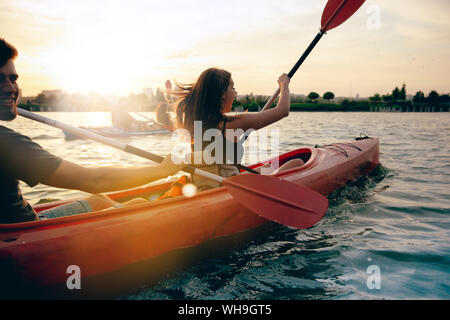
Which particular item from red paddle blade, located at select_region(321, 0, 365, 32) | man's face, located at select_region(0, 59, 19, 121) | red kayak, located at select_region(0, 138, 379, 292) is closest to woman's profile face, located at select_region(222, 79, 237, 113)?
red kayak, located at select_region(0, 138, 379, 292)

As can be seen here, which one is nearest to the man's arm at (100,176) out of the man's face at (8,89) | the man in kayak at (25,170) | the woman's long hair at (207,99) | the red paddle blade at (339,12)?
the man in kayak at (25,170)

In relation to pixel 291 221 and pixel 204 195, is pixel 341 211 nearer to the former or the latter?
pixel 291 221

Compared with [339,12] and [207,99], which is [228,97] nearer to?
[207,99]

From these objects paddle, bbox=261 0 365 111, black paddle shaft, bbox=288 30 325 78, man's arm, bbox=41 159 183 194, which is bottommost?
man's arm, bbox=41 159 183 194

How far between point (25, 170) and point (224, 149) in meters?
1.72

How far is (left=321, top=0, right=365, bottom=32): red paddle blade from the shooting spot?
433 centimetres

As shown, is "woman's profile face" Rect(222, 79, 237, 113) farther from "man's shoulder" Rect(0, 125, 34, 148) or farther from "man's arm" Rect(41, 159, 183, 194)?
"man's shoulder" Rect(0, 125, 34, 148)

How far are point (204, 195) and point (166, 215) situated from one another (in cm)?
48

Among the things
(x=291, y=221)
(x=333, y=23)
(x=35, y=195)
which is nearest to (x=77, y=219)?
(x=291, y=221)

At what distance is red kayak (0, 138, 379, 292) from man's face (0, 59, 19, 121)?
0.72 meters

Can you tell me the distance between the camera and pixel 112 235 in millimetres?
2307

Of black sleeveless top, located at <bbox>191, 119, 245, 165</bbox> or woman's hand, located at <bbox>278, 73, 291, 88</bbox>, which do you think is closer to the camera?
black sleeveless top, located at <bbox>191, 119, 245, 165</bbox>

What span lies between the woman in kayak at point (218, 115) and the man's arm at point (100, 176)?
0.95 meters
